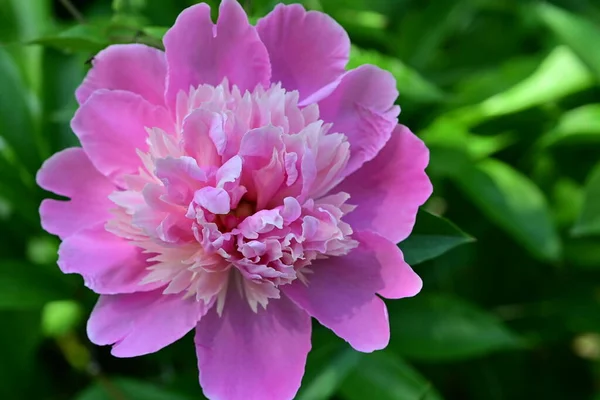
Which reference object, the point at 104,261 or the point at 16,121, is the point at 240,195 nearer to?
the point at 104,261

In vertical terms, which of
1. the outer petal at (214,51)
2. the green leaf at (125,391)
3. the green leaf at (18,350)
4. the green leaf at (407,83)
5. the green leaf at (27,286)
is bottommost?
the green leaf at (18,350)

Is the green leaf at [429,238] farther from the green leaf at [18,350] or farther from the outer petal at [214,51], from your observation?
the green leaf at [18,350]

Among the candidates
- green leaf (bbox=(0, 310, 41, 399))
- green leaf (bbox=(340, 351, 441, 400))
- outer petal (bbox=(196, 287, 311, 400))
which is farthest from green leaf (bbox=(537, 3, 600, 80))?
green leaf (bbox=(0, 310, 41, 399))

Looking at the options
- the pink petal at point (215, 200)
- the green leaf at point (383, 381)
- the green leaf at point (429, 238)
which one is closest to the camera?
the pink petal at point (215, 200)

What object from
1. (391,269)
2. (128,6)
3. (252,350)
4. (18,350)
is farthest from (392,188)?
(18,350)

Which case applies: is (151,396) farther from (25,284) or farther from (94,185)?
(94,185)

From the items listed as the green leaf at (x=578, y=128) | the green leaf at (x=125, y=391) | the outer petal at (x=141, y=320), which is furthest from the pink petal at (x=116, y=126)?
the green leaf at (x=578, y=128)
